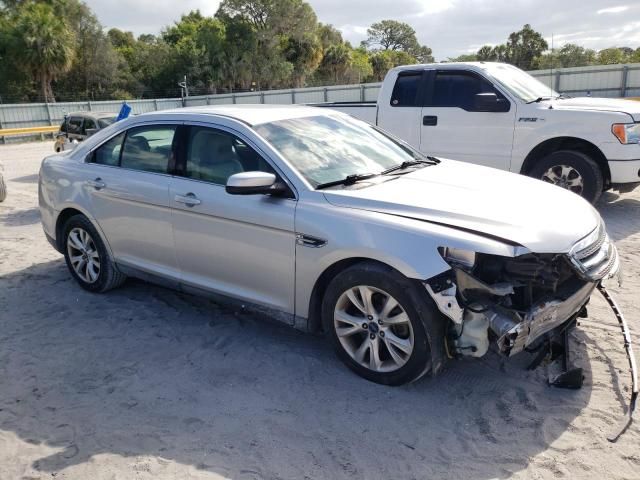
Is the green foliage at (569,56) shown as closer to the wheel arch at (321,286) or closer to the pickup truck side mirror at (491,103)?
the pickup truck side mirror at (491,103)

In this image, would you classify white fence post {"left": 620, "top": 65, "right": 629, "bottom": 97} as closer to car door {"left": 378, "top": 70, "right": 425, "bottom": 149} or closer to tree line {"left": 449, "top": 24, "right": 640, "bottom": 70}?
car door {"left": 378, "top": 70, "right": 425, "bottom": 149}

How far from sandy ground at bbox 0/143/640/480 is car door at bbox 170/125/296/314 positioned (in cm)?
52

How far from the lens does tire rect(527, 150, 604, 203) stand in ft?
23.0

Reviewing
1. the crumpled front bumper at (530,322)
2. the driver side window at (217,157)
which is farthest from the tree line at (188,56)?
the crumpled front bumper at (530,322)

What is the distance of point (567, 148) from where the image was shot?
729 centimetres

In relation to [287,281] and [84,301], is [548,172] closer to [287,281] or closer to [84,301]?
[287,281]

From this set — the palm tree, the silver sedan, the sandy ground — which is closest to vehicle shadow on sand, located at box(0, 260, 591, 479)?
the sandy ground

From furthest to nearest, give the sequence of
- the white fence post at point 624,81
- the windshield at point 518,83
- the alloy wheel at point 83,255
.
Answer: the white fence post at point 624,81 → the windshield at point 518,83 → the alloy wheel at point 83,255

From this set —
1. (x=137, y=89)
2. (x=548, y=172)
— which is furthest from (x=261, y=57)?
(x=548, y=172)

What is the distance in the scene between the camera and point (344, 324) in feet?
11.7

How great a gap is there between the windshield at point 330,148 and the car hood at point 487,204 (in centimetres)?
23

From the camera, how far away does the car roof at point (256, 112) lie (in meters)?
4.20

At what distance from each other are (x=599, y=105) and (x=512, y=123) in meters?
1.17

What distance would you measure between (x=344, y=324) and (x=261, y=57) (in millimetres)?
51692
